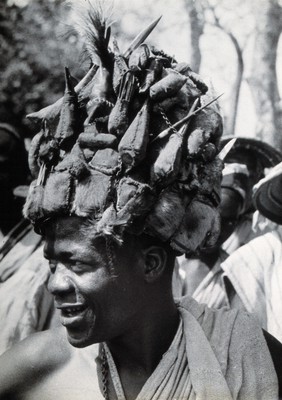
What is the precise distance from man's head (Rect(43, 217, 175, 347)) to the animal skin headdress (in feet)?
0.15

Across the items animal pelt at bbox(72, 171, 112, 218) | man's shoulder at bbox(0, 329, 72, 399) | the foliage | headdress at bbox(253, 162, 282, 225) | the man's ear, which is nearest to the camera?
animal pelt at bbox(72, 171, 112, 218)

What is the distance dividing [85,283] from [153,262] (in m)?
0.22

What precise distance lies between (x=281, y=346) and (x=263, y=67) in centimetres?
155

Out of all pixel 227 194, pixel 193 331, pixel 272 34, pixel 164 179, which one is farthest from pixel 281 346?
pixel 272 34

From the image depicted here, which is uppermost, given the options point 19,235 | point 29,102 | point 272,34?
point 272,34

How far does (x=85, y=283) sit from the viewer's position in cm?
142

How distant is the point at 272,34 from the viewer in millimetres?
2684

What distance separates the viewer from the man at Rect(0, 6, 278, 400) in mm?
1418

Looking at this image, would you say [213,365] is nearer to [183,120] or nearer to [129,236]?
[129,236]

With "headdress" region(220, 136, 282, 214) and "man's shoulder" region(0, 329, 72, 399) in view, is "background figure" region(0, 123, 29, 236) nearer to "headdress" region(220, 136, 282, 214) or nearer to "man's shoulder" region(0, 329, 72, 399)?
"headdress" region(220, 136, 282, 214)

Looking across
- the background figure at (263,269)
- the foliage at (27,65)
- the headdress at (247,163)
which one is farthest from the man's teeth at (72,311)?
the foliage at (27,65)

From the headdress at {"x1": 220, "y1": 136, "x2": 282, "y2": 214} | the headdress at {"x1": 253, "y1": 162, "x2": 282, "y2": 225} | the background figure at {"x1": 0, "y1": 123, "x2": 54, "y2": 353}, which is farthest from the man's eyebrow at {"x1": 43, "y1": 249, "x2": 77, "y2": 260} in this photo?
the headdress at {"x1": 220, "y1": 136, "x2": 282, "y2": 214}

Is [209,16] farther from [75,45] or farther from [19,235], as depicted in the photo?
[19,235]

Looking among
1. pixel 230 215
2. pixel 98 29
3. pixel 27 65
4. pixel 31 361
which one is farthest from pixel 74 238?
pixel 27 65
